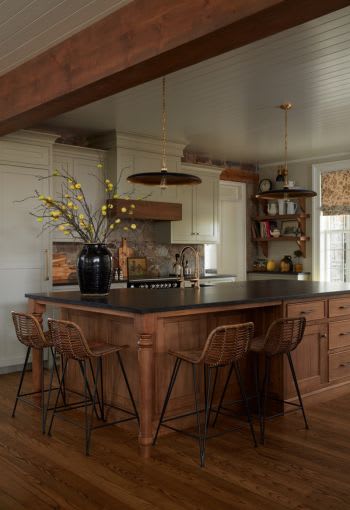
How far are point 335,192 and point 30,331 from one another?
213 inches

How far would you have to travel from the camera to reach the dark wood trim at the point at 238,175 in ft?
28.2

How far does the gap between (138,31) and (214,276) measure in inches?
187

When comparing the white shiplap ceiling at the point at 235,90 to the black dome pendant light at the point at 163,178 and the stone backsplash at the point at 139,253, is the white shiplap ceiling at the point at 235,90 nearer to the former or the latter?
the black dome pendant light at the point at 163,178

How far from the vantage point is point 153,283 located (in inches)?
268

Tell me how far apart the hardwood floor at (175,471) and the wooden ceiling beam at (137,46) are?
236cm

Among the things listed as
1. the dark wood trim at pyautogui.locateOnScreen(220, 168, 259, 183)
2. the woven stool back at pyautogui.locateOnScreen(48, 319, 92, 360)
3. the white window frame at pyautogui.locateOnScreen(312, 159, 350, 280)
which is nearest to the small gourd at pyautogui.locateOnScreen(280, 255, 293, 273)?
the white window frame at pyautogui.locateOnScreen(312, 159, 350, 280)

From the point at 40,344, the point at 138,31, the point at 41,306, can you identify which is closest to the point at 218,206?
the point at 41,306

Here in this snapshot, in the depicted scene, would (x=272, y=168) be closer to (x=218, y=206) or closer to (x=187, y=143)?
(x=218, y=206)

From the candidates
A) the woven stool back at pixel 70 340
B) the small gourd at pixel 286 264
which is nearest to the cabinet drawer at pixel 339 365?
the woven stool back at pixel 70 340

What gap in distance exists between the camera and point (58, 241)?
6418mm

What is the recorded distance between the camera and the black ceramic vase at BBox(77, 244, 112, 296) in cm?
448

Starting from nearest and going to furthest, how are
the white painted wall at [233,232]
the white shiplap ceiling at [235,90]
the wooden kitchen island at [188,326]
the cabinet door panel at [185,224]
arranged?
the white shiplap ceiling at [235,90]
the wooden kitchen island at [188,326]
the cabinet door panel at [185,224]
the white painted wall at [233,232]

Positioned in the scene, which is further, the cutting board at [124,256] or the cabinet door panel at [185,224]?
the cabinet door panel at [185,224]

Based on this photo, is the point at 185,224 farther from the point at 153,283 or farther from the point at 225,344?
the point at 225,344
